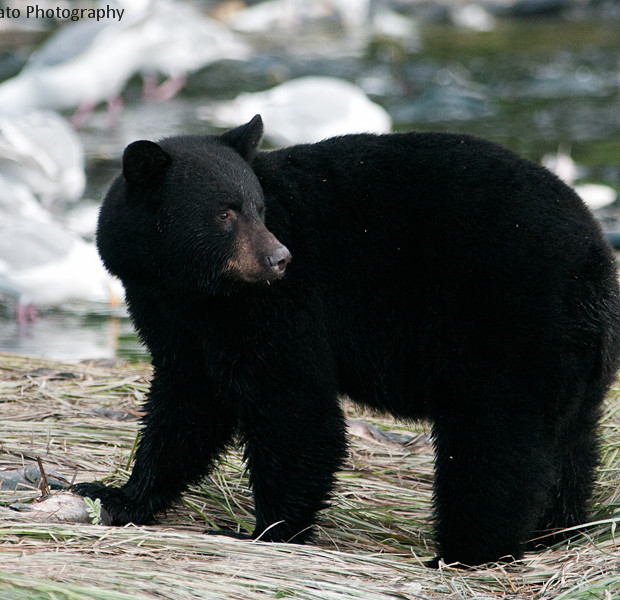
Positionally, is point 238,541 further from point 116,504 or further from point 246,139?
point 246,139

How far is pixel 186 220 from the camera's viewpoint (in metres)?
3.43

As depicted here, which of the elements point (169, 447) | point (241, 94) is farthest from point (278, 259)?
point (241, 94)

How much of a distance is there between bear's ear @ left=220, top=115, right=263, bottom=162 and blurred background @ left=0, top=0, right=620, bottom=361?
3412mm

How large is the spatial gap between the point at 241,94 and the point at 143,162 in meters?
10.7

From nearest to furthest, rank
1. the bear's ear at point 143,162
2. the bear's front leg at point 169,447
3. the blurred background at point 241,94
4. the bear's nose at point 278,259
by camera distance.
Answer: the bear's nose at point 278,259 → the bear's ear at point 143,162 → the bear's front leg at point 169,447 → the blurred background at point 241,94

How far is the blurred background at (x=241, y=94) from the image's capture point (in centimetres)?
795

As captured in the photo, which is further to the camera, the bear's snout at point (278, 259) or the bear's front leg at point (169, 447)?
the bear's front leg at point (169, 447)

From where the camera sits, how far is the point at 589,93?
1377cm

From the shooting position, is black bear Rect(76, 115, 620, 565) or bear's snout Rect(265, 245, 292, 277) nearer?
bear's snout Rect(265, 245, 292, 277)

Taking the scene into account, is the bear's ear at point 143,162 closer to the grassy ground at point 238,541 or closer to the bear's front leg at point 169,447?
the bear's front leg at point 169,447

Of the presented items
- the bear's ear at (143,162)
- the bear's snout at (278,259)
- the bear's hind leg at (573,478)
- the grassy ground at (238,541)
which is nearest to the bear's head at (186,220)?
the bear's ear at (143,162)

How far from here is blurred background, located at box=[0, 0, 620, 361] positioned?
7.95m

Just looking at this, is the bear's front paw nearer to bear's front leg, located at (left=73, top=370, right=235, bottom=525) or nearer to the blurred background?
bear's front leg, located at (left=73, top=370, right=235, bottom=525)

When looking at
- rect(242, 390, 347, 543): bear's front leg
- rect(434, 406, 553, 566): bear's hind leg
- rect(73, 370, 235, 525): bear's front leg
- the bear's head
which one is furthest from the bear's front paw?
rect(434, 406, 553, 566): bear's hind leg
